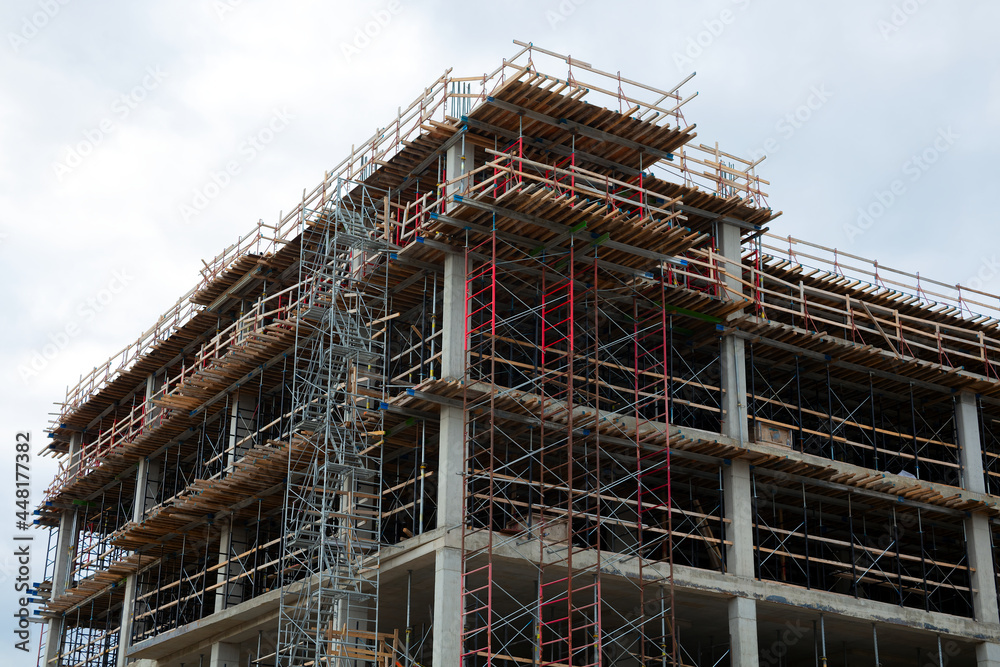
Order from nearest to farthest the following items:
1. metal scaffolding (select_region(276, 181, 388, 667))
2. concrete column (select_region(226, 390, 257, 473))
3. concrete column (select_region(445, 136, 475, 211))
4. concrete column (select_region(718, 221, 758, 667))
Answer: metal scaffolding (select_region(276, 181, 388, 667)) → concrete column (select_region(718, 221, 758, 667)) → concrete column (select_region(445, 136, 475, 211)) → concrete column (select_region(226, 390, 257, 473))

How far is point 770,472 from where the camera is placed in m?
33.3

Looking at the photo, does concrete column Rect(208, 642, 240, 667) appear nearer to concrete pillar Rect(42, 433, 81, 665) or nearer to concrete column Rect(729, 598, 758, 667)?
concrete pillar Rect(42, 433, 81, 665)

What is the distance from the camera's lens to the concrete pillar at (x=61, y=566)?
152ft

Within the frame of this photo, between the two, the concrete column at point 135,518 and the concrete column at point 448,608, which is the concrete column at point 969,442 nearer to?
the concrete column at point 448,608

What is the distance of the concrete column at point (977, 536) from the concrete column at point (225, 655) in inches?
789

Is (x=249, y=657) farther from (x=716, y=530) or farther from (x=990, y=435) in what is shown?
(x=990, y=435)

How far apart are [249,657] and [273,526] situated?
3884 millimetres

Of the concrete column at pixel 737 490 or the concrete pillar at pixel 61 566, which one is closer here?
the concrete column at pixel 737 490

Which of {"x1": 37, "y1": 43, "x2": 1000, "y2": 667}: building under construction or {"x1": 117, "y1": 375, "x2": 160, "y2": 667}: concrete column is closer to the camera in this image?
{"x1": 37, "y1": 43, "x2": 1000, "y2": 667}: building under construction

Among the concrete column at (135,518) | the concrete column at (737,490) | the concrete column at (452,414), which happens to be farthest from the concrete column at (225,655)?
the concrete column at (737,490)

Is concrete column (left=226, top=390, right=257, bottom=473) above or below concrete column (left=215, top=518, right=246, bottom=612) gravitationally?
above

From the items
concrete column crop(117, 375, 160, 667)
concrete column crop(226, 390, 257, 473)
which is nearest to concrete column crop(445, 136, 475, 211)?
concrete column crop(226, 390, 257, 473)

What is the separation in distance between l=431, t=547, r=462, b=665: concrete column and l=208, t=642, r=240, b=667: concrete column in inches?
438

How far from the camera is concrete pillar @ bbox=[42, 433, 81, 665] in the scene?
46438mm
